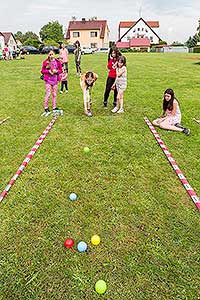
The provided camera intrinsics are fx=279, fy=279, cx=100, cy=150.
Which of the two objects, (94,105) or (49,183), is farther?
(94,105)

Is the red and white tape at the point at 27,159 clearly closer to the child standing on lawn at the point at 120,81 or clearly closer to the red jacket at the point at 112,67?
the child standing on lawn at the point at 120,81

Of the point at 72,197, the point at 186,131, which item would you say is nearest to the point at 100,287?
the point at 72,197

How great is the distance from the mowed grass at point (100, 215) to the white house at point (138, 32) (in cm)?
6705

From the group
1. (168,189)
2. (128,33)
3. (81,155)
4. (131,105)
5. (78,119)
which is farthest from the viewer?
(128,33)

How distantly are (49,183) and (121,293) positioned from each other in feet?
6.83

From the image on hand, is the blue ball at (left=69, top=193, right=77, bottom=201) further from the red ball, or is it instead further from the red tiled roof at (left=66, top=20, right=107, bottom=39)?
the red tiled roof at (left=66, top=20, right=107, bottom=39)

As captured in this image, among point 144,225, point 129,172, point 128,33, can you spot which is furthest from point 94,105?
point 128,33

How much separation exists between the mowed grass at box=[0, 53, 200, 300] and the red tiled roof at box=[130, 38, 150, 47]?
6024 centimetres

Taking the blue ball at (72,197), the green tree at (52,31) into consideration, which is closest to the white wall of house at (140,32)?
the green tree at (52,31)

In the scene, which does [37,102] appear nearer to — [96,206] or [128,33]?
[96,206]

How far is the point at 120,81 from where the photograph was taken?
734 centimetres

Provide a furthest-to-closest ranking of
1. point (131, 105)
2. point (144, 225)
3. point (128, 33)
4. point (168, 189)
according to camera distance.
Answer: point (128, 33)
point (131, 105)
point (168, 189)
point (144, 225)

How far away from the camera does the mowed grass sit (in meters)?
2.56

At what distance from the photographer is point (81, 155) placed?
16.6ft
